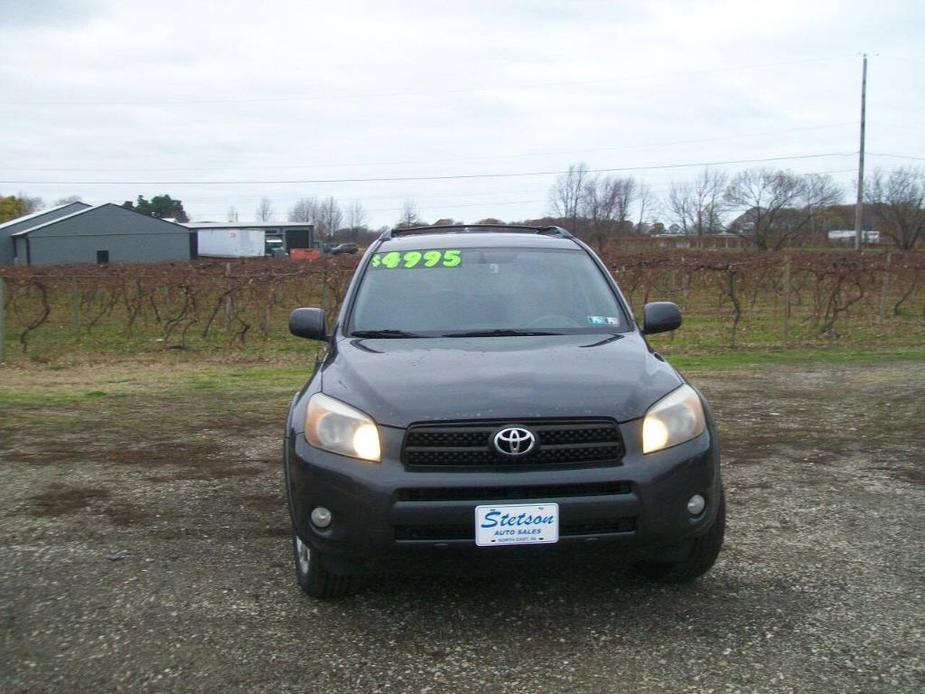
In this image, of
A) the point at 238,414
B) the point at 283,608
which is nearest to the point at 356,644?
the point at 283,608

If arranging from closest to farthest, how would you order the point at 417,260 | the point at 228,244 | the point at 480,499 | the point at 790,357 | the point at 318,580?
the point at 480,499, the point at 318,580, the point at 417,260, the point at 790,357, the point at 228,244

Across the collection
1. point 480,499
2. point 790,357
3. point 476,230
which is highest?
point 476,230

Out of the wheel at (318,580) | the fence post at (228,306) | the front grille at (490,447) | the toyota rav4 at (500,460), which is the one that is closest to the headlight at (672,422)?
the toyota rav4 at (500,460)

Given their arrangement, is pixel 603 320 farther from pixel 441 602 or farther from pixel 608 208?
pixel 608 208

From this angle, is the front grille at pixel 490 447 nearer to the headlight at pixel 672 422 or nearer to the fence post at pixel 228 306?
the headlight at pixel 672 422

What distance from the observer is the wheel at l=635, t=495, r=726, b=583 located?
3.93 metres

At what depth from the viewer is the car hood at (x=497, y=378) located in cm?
358

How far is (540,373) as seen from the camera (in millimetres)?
3861

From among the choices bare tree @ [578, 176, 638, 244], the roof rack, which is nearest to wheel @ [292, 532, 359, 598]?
the roof rack

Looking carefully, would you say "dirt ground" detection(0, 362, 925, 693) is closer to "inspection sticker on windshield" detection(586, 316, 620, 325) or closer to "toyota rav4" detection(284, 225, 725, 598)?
"toyota rav4" detection(284, 225, 725, 598)

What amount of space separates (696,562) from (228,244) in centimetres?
6491

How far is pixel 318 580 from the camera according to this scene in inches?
154

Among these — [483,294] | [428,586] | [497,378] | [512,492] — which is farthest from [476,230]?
[512,492]

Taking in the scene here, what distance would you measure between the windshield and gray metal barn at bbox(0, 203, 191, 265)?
56.8 m
